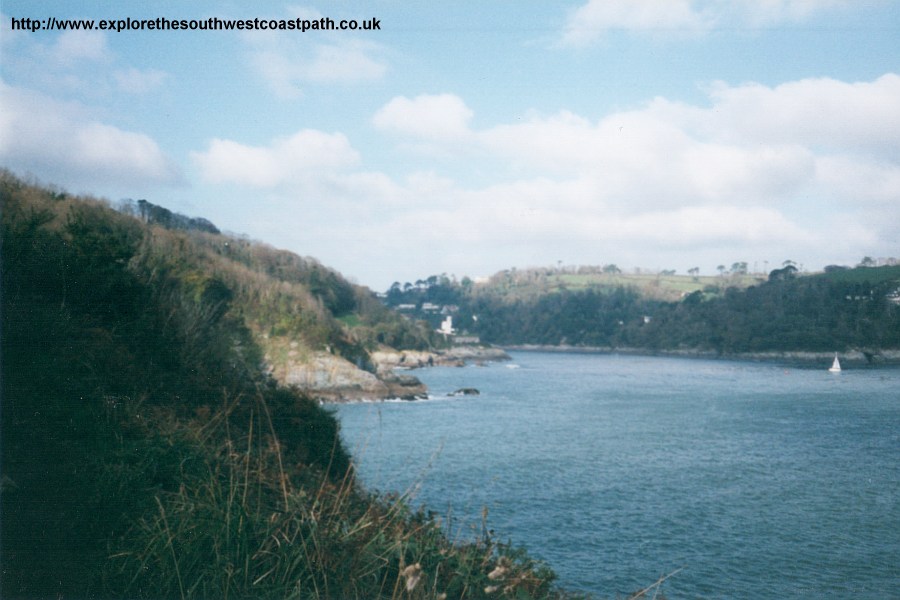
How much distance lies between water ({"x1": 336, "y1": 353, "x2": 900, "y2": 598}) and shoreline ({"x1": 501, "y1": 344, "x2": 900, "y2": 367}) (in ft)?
11.3

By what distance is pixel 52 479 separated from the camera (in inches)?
180

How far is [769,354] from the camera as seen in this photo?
8212 cm

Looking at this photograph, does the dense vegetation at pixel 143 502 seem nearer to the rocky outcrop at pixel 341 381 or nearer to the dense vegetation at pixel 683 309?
the rocky outcrop at pixel 341 381

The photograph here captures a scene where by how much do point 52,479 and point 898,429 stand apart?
3340 centimetres

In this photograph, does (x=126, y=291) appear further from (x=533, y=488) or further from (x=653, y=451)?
(x=653, y=451)

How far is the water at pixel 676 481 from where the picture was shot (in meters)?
14.0

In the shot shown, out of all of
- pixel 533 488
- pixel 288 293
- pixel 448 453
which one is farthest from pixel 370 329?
pixel 533 488

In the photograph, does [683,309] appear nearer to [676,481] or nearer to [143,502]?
[676,481]

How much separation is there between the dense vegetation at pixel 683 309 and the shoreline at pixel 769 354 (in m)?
0.72

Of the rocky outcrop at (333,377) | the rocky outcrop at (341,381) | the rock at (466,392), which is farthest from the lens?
the rock at (466,392)

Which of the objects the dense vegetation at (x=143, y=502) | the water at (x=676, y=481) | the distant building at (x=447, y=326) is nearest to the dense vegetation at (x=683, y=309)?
the distant building at (x=447, y=326)

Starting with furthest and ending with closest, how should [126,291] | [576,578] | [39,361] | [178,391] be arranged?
1. [576,578]
2. [126,291]
3. [178,391]
4. [39,361]

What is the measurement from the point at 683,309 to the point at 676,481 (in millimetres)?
95912

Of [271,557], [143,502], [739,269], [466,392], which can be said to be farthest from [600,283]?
[271,557]
